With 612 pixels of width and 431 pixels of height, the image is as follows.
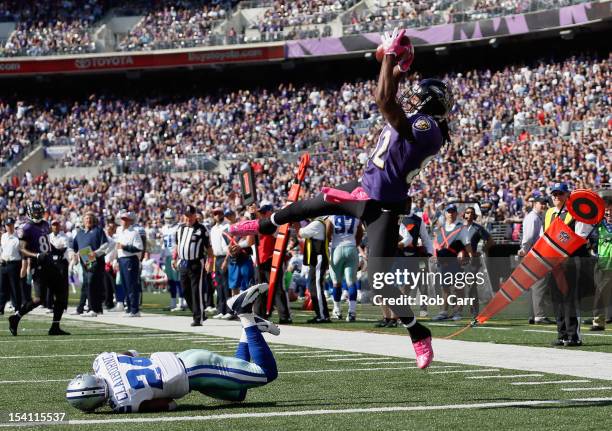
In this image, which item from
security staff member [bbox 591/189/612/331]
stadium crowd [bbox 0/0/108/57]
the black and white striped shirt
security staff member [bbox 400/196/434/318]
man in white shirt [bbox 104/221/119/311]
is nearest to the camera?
security staff member [bbox 591/189/612/331]

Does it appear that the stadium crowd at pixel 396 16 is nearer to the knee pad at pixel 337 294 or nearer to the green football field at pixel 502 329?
the green football field at pixel 502 329

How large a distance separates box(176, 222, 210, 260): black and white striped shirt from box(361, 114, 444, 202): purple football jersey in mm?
8048

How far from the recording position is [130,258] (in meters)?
18.5

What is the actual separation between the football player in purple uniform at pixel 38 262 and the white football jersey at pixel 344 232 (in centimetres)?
434

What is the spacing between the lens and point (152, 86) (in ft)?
162

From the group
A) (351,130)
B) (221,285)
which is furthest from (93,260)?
(351,130)

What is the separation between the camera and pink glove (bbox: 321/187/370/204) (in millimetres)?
8039

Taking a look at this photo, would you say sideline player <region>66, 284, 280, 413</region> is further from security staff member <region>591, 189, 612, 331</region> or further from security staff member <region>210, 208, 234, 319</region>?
security staff member <region>210, 208, 234, 319</region>

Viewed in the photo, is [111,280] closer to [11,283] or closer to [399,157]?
[11,283]

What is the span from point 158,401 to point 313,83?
38.8m

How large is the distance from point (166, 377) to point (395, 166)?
2.20 meters

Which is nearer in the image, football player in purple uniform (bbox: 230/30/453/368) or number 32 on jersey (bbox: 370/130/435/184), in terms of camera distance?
football player in purple uniform (bbox: 230/30/453/368)

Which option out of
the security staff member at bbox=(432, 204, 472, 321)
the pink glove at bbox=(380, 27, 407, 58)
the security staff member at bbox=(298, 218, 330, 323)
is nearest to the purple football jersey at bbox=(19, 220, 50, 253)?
the security staff member at bbox=(298, 218, 330, 323)

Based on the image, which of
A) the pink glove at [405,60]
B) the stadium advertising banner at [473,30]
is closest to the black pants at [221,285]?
the pink glove at [405,60]
